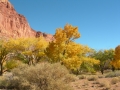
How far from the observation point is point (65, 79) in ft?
43.2

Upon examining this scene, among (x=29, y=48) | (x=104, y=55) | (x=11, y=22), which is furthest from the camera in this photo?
(x=11, y=22)

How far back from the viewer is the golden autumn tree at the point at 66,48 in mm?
23297

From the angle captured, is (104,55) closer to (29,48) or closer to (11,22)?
(29,48)

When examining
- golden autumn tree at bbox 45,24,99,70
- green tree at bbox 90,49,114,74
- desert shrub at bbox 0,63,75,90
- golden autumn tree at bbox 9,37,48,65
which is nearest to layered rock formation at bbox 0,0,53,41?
green tree at bbox 90,49,114,74

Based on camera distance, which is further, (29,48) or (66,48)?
(29,48)

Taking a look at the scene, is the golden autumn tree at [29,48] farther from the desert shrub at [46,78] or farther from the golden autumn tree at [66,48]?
the desert shrub at [46,78]

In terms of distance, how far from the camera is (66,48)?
23484 millimetres

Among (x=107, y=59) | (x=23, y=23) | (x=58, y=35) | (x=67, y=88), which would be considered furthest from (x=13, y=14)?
(x=67, y=88)

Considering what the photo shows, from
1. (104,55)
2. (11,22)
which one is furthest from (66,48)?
(11,22)

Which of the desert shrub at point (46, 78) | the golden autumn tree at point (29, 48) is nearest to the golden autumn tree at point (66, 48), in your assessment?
the golden autumn tree at point (29, 48)

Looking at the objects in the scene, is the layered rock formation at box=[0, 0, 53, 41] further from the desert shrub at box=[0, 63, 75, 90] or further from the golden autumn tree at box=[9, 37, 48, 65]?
the desert shrub at box=[0, 63, 75, 90]

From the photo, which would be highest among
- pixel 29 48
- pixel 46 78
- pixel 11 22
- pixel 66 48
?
pixel 11 22

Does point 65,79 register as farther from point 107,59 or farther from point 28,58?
point 107,59

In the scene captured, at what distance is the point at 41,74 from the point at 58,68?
114 centimetres
